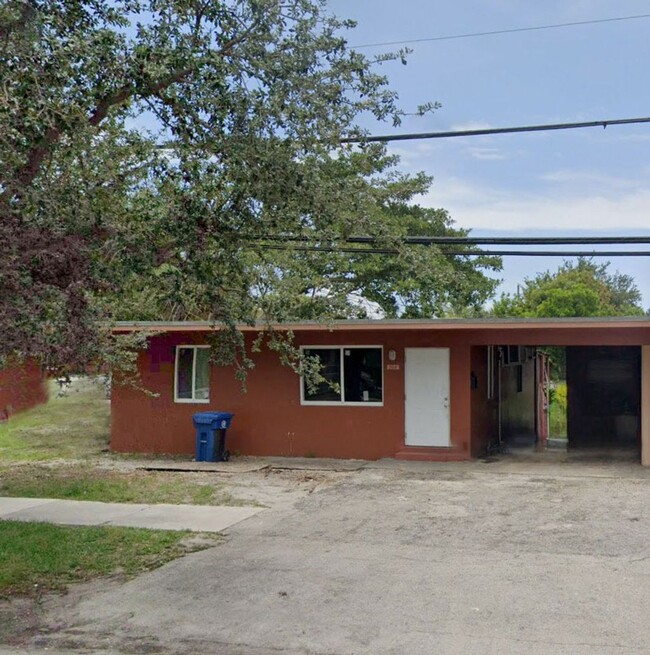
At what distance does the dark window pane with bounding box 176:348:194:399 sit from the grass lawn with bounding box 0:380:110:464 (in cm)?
230

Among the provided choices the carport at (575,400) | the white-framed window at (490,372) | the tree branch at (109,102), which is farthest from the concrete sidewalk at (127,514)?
the white-framed window at (490,372)

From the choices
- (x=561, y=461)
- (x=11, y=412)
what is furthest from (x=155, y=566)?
(x=11, y=412)

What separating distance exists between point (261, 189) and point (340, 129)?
1044 millimetres

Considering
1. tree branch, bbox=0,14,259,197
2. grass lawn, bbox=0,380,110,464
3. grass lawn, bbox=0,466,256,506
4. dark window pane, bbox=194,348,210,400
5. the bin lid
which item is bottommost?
grass lawn, bbox=0,466,256,506

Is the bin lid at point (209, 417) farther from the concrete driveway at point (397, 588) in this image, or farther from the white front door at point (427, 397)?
the concrete driveway at point (397, 588)

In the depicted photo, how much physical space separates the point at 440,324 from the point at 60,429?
1116cm

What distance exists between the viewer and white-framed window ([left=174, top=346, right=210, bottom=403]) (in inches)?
690

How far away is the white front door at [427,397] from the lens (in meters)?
16.0

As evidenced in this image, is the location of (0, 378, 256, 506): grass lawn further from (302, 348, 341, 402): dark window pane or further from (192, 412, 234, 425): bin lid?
(302, 348, 341, 402): dark window pane

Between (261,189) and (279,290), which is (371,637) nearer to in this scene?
(261,189)

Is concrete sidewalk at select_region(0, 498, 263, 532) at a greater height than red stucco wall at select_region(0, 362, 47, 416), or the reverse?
red stucco wall at select_region(0, 362, 47, 416)

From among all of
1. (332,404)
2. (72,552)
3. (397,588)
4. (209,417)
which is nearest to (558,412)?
(332,404)

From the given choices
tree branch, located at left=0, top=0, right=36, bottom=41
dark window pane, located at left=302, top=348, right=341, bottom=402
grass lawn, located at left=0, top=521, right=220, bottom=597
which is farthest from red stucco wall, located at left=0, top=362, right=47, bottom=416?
tree branch, located at left=0, top=0, right=36, bottom=41

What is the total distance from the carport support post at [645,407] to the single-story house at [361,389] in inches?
0.7
